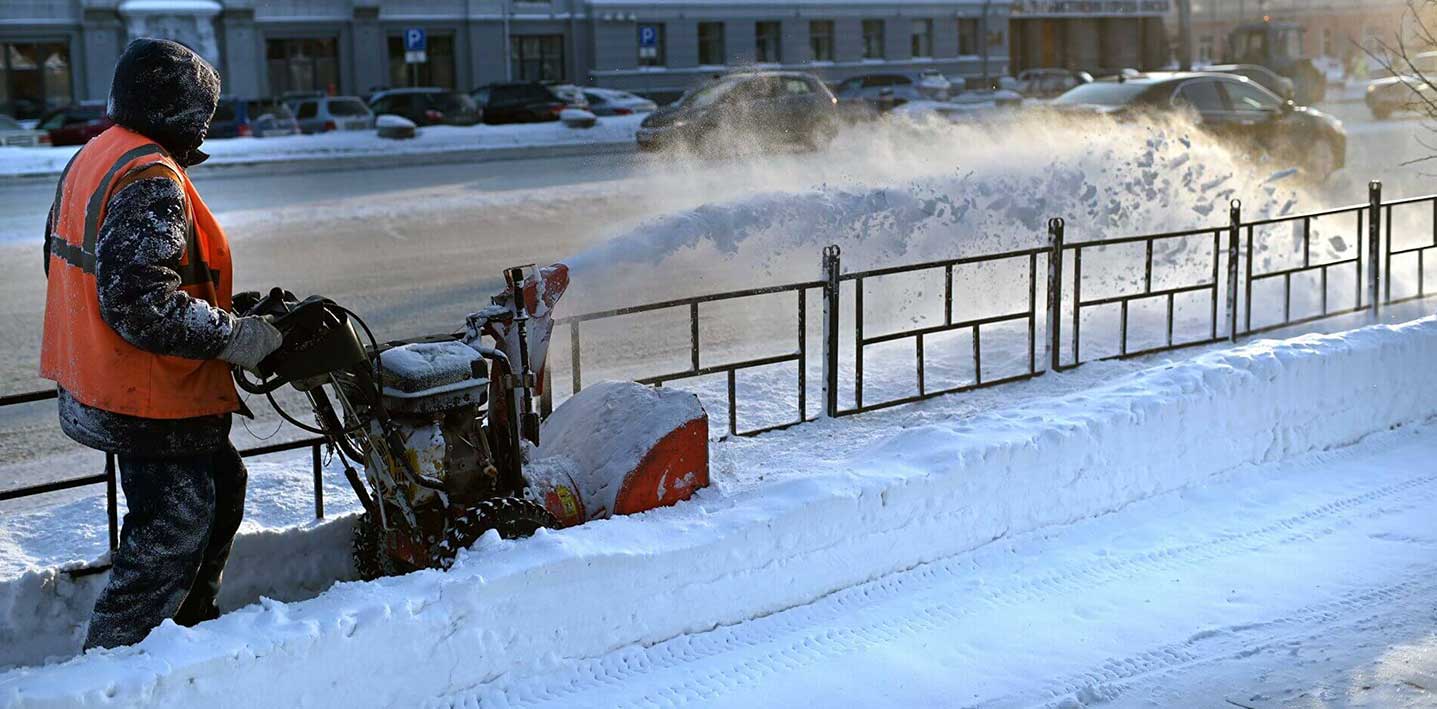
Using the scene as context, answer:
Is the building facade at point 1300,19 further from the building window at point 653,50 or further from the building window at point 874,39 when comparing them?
the building window at point 653,50

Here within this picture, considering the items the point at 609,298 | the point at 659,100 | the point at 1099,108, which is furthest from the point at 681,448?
the point at 659,100

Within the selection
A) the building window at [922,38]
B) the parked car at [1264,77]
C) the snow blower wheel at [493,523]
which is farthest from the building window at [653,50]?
the snow blower wheel at [493,523]

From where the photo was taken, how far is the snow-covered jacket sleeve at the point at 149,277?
11.2ft

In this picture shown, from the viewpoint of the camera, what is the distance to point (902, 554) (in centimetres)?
495

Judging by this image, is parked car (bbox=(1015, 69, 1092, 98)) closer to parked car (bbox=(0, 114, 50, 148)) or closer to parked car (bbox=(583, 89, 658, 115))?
parked car (bbox=(583, 89, 658, 115))

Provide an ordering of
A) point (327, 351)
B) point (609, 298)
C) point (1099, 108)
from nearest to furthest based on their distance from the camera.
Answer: point (327, 351), point (609, 298), point (1099, 108)

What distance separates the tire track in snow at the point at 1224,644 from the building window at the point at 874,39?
4398 centimetres

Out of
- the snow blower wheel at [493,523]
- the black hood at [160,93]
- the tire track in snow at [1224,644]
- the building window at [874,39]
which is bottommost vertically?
the tire track in snow at [1224,644]

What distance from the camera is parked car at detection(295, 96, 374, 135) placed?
3028 cm

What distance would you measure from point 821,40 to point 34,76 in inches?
877

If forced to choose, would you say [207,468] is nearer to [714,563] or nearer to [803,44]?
[714,563]

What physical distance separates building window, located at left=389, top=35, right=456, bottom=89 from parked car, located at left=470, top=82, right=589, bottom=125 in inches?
334

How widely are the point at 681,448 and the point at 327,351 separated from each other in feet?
4.16

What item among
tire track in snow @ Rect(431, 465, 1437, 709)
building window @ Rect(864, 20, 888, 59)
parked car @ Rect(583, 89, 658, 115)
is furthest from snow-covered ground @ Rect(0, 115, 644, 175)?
tire track in snow @ Rect(431, 465, 1437, 709)
